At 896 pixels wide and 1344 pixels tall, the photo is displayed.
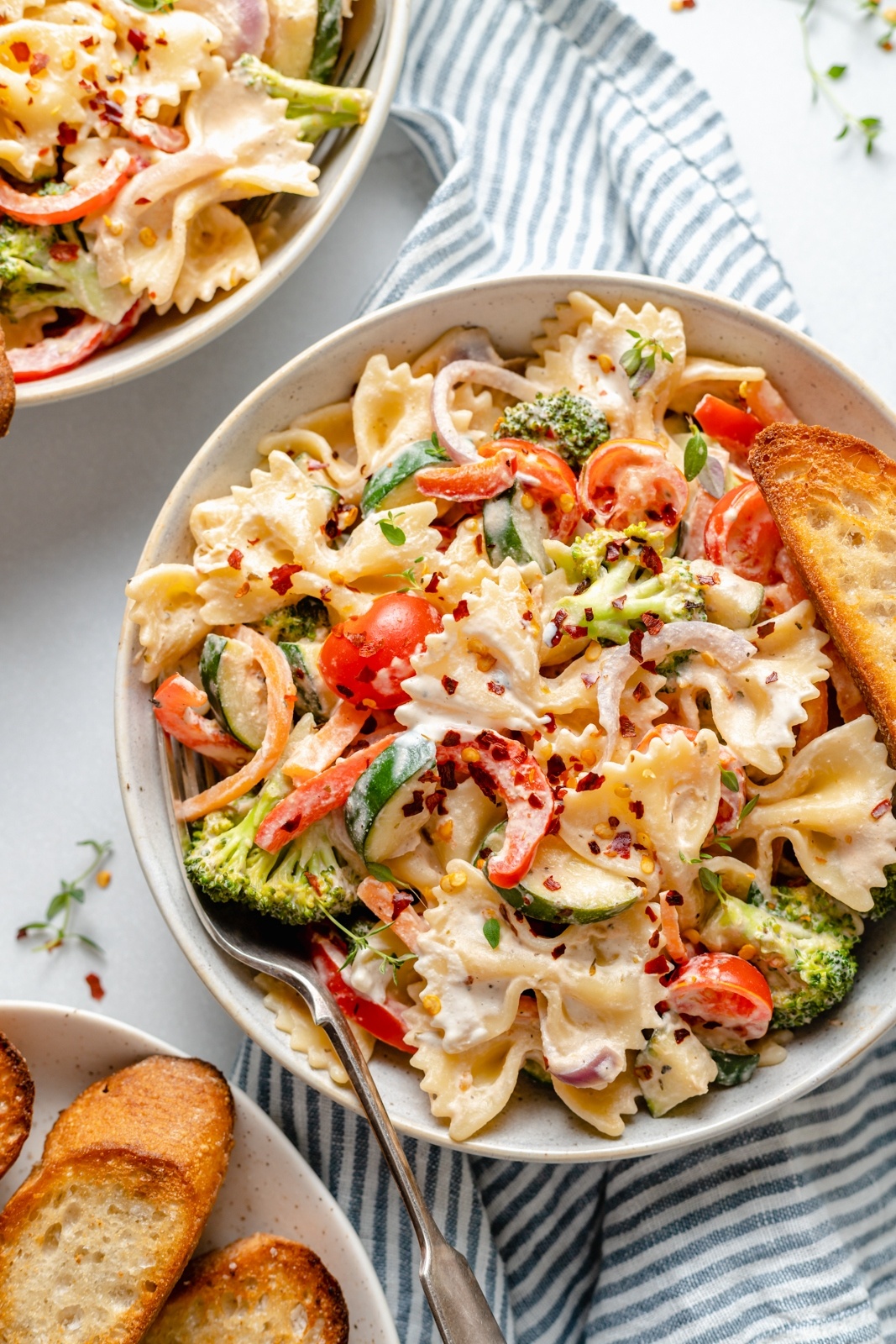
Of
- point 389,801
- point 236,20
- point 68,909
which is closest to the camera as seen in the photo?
point 389,801

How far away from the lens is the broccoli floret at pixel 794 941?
3057 mm

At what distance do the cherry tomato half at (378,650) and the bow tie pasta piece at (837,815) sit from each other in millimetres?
1026

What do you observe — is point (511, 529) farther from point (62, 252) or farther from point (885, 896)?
point (62, 252)

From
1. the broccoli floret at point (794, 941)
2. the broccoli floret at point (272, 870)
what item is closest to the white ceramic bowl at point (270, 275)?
the broccoli floret at point (272, 870)

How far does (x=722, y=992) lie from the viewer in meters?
3.01

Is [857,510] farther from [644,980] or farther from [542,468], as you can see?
[644,980]

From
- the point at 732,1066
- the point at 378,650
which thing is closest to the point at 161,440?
the point at 378,650

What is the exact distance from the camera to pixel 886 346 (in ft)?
13.4

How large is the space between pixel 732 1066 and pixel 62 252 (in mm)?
3042

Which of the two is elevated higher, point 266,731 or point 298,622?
point 298,622

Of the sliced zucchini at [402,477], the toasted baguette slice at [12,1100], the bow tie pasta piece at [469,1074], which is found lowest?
the toasted baguette slice at [12,1100]

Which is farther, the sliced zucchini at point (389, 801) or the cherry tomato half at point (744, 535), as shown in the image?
the cherry tomato half at point (744, 535)

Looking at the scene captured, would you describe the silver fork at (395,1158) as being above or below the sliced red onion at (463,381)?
below

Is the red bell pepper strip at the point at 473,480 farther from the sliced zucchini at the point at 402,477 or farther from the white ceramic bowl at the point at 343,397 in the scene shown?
the white ceramic bowl at the point at 343,397
